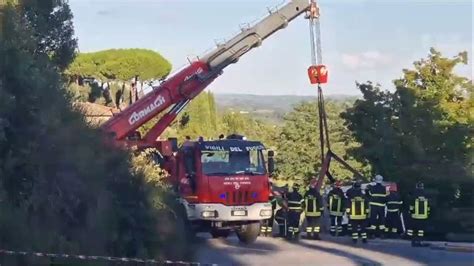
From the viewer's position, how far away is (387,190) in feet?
71.7

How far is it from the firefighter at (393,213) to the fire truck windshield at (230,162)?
11.0 feet

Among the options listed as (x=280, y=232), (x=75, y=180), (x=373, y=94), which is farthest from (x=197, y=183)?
(x=373, y=94)

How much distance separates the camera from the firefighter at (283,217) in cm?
2259

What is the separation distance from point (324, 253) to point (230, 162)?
10.2 ft

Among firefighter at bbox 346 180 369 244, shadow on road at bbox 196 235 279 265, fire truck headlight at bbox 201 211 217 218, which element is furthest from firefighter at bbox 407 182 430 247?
fire truck headlight at bbox 201 211 217 218

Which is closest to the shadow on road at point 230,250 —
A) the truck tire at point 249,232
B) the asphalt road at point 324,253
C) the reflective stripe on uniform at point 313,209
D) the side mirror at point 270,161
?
the asphalt road at point 324,253

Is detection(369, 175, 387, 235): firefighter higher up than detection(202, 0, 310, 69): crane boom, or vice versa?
detection(202, 0, 310, 69): crane boom

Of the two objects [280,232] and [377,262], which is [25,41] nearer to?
[377,262]

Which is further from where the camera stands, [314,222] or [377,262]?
[314,222]

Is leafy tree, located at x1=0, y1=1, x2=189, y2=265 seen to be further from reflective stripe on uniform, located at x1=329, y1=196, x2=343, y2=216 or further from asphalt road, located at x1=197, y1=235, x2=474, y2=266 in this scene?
reflective stripe on uniform, located at x1=329, y1=196, x2=343, y2=216

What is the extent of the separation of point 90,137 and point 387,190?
10.7 m

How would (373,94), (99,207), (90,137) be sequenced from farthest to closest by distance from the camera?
1. (373,94)
2. (90,137)
3. (99,207)

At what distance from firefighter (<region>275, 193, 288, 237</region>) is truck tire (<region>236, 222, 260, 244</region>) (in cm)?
149

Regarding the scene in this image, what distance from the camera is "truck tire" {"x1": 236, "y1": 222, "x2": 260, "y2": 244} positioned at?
829 inches
